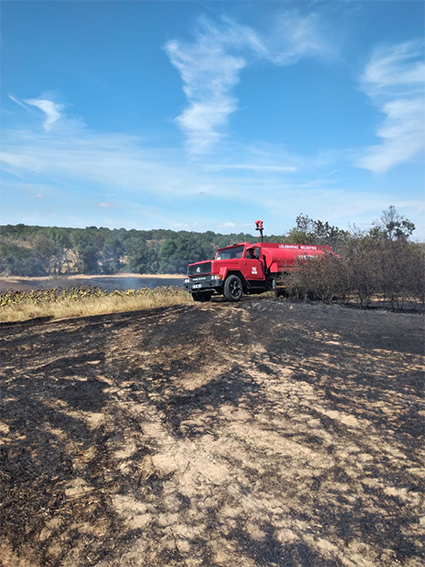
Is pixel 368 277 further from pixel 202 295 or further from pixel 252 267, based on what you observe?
pixel 202 295

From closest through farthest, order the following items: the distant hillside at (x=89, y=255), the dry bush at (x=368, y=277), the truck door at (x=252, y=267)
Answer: the dry bush at (x=368, y=277), the truck door at (x=252, y=267), the distant hillside at (x=89, y=255)

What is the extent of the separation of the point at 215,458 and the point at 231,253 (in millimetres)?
11957

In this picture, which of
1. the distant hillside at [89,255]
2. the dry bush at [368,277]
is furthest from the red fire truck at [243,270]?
the distant hillside at [89,255]

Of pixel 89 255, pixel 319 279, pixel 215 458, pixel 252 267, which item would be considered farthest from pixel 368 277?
pixel 89 255

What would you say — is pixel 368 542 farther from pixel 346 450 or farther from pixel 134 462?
pixel 134 462

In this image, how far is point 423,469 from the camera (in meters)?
3.27

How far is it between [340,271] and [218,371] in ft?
28.6

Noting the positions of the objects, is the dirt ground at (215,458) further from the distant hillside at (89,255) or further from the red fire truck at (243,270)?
the distant hillside at (89,255)

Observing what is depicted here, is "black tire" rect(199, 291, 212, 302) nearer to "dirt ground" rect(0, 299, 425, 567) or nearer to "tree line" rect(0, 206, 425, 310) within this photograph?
"tree line" rect(0, 206, 425, 310)

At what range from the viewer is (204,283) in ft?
45.7

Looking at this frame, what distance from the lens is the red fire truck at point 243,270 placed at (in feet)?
45.3

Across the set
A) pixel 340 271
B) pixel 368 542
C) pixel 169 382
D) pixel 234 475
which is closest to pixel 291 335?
pixel 169 382

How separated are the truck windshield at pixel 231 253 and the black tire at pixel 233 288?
1159mm

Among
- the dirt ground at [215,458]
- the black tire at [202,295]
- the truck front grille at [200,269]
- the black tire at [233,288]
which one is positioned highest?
the truck front grille at [200,269]
